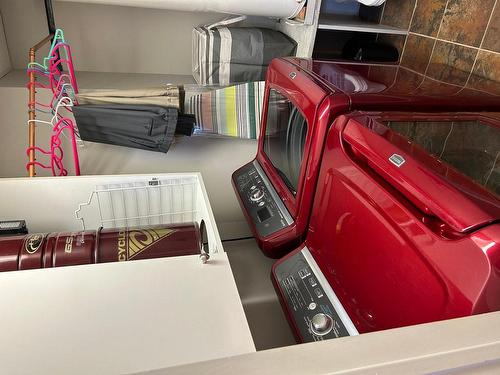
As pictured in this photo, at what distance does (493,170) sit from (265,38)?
126 centimetres

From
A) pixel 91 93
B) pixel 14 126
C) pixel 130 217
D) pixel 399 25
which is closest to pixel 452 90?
pixel 399 25

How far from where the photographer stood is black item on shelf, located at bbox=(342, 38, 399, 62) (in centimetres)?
184

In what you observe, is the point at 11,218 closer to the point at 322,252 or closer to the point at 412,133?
the point at 322,252

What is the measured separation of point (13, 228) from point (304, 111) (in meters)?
0.93

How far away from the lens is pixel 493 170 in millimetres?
836

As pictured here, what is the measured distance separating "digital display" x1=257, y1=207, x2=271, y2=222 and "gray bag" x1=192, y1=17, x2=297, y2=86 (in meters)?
0.83

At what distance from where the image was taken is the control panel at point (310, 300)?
2.84ft

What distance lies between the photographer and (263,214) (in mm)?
1255

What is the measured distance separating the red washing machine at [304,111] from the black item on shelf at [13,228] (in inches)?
27.8

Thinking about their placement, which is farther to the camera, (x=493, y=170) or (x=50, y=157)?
(x=50, y=157)

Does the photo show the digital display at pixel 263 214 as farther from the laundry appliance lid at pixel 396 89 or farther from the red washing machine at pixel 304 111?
the laundry appliance lid at pixel 396 89

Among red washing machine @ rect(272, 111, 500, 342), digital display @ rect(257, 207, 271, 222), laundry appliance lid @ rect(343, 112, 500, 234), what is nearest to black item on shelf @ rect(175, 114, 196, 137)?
digital display @ rect(257, 207, 271, 222)

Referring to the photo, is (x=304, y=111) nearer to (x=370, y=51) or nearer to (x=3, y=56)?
(x=370, y=51)

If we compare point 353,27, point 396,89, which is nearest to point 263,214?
point 396,89
